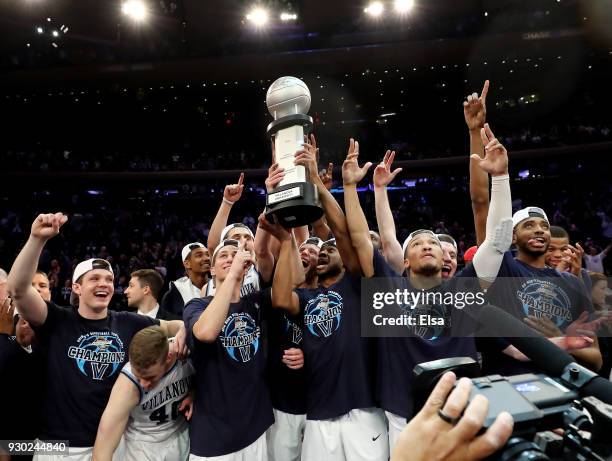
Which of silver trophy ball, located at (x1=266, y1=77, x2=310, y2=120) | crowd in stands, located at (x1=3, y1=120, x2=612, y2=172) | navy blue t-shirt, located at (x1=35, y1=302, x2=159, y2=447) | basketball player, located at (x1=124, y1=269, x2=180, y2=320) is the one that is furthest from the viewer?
crowd in stands, located at (x1=3, y1=120, x2=612, y2=172)

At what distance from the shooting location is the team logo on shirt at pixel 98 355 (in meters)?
2.15

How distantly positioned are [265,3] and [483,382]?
1036cm

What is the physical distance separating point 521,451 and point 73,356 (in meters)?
2.17

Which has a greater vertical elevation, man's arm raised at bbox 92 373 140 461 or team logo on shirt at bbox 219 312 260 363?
team logo on shirt at bbox 219 312 260 363

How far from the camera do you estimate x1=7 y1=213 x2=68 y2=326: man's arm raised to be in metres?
1.97

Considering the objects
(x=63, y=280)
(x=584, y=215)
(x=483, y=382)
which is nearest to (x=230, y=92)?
(x=63, y=280)

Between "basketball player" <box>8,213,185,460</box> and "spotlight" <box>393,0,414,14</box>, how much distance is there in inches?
396

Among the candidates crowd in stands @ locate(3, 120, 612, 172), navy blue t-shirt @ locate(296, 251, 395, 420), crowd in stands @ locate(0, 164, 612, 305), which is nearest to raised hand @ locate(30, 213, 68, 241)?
navy blue t-shirt @ locate(296, 251, 395, 420)

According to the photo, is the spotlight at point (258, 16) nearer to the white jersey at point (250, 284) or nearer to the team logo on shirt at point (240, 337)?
the white jersey at point (250, 284)

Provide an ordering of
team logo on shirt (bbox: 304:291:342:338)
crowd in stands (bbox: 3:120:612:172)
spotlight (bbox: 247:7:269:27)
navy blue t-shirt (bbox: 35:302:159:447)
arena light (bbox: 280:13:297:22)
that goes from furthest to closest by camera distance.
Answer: crowd in stands (bbox: 3:120:612:172)
arena light (bbox: 280:13:297:22)
spotlight (bbox: 247:7:269:27)
team logo on shirt (bbox: 304:291:342:338)
navy blue t-shirt (bbox: 35:302:159:447)

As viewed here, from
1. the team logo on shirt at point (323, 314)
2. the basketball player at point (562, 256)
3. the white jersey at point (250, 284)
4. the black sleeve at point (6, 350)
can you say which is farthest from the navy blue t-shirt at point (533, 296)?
the black sleeve at point (6, 350)

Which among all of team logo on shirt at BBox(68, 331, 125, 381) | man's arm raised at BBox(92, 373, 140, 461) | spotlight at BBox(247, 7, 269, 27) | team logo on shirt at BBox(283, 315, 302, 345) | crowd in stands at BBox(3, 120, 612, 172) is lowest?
man's arm raised at BBox(92, 373, 140, 461)

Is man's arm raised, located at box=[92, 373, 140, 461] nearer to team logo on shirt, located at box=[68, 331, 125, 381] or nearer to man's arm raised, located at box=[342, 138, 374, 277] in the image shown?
team logo on shirt, located at box=[68, 331, 125, 381]

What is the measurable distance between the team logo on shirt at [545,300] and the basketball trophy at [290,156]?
128 centimetres
